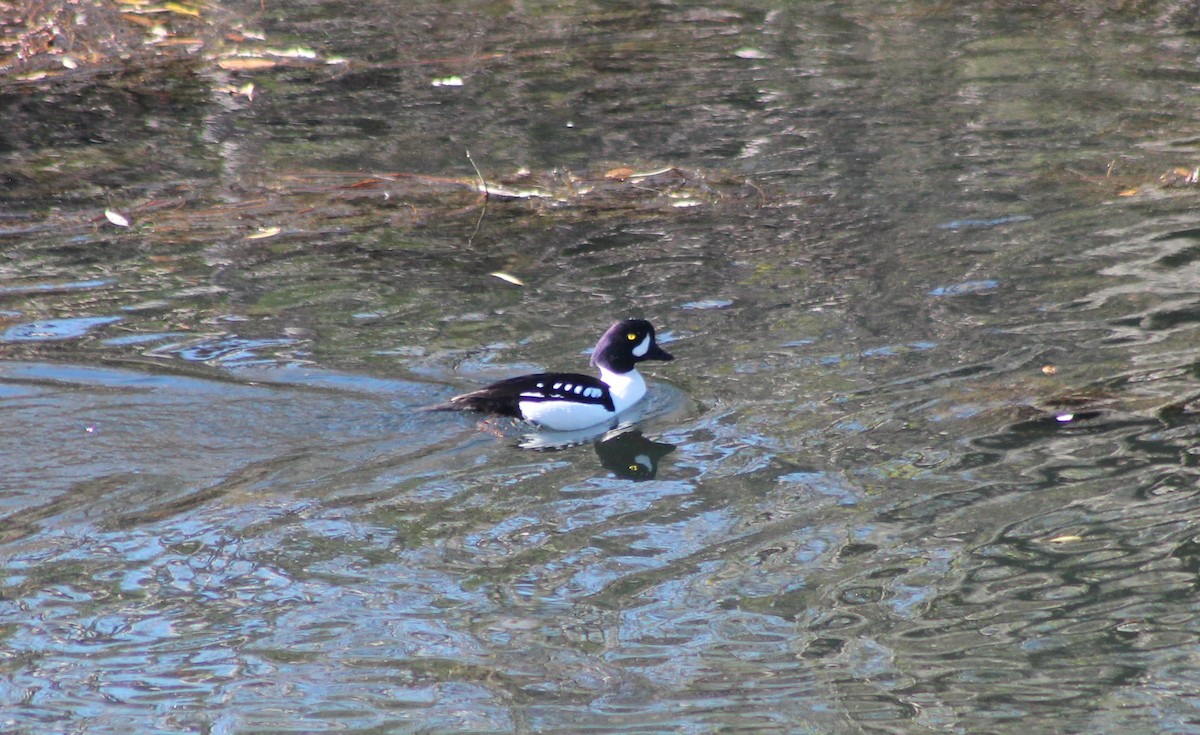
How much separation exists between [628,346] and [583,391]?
0.48 m

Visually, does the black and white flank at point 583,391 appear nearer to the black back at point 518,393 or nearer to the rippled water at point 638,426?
the black back at point 518,393

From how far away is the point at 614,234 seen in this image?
39.0 ft

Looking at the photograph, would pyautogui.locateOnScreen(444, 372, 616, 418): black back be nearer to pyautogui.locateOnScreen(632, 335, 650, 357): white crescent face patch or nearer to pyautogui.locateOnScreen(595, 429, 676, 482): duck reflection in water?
pyautogui.locateOnScreen(595, 429, 676, 482): duck reflection in water

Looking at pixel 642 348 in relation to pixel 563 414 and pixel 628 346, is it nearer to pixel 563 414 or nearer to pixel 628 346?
pixel 628 346

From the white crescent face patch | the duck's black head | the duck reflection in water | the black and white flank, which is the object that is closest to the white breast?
the black and white flank

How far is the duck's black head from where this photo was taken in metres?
9.23

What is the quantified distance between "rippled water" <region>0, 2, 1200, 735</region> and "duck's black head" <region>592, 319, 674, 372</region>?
39 centimetres

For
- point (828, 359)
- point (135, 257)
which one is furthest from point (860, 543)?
point (135, 257)

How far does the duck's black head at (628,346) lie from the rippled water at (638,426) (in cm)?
39

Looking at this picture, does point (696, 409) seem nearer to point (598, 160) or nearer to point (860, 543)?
point (860, 543)

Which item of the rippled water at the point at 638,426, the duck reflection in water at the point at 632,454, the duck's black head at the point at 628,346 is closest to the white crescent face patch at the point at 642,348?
the duck's black head at the point at 628,346

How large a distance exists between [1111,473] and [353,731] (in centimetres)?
439

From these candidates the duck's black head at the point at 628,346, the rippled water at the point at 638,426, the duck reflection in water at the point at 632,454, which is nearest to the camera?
the rippled water at the point at 638,426

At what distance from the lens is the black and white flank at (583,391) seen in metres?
8.84
